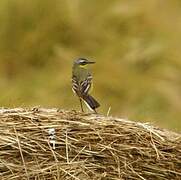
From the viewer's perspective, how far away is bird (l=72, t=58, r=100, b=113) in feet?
26.2

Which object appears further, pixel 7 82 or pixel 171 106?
pixel 7 82

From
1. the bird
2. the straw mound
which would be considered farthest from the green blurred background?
the straw mound

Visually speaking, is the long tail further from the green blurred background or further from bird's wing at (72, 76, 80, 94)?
the green blurred background

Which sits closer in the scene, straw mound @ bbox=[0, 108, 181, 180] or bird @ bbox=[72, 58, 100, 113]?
straw mound @ bbox=[0, 108, 181, 180]

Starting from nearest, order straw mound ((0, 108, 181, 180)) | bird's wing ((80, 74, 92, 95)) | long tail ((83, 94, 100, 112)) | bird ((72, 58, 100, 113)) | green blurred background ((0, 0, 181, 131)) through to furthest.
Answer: straw mound ((0, 108, 181, 180))
long tail ((83, 94, 100, 112))
bird ((72, 58, 100, 113))
bird's wing ((80, 74, 92, 95))
green blurred background ((0, 0, 181, 131))

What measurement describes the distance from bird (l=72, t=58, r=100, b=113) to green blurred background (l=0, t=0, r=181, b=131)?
10.2 feet

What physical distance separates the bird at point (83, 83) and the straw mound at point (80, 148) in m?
0.83

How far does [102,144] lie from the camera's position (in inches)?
270

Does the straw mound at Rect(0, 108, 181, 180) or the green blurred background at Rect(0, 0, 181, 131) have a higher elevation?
the green blurred background at Rect(0, 0, 181, 131)

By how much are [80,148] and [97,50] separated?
6433 mm

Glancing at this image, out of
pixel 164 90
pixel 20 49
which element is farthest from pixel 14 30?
pixel 164 90

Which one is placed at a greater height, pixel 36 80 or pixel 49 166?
pixel 36 80

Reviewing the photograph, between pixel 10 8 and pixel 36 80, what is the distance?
1.22 m

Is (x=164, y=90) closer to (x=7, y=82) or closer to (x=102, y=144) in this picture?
(x=7, y=82)
